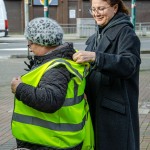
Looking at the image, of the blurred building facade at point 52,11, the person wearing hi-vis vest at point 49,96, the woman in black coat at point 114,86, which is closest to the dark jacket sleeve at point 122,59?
the woman in black coat at point 114,86

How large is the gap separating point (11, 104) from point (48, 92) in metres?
5.99

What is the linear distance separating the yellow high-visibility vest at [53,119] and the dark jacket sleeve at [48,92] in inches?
1.5

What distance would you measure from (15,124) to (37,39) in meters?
0.48

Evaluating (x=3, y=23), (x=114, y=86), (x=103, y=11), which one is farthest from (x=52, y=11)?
(x=114, y=86)

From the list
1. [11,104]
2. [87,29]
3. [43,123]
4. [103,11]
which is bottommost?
[11,104]

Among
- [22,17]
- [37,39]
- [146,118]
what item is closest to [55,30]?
[37,39]

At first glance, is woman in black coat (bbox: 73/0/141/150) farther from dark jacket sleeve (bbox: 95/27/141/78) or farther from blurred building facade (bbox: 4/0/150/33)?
blurred building facade (bbox: 4/0/150/33)

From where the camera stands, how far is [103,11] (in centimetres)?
300

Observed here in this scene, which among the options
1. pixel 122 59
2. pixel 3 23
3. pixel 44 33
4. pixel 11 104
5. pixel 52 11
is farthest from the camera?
pixel 52 11

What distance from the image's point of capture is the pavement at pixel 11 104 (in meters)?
5.91

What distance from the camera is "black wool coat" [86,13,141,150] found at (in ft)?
9.48

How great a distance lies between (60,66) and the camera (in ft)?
8.55

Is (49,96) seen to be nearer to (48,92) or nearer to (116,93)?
(48,92)

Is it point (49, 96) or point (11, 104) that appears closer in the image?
point (49, 96)
